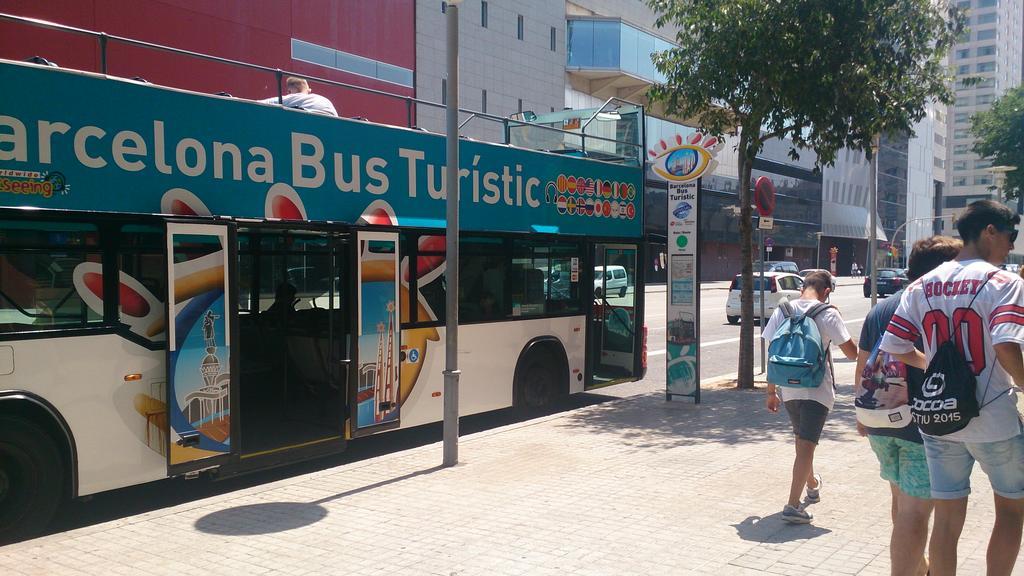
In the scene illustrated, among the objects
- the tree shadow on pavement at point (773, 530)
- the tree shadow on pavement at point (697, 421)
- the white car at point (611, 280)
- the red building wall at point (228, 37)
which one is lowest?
the tree shadow on pavement at point (697, 421)

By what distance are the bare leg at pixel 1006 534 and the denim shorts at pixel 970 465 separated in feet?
0.22

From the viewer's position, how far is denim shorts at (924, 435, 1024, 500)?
12.4ft

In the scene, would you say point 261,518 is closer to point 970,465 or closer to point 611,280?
point 970,465

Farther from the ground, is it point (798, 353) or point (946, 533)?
point (798, 353)

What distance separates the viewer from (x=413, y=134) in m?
8.55

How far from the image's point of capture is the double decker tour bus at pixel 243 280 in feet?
18.7

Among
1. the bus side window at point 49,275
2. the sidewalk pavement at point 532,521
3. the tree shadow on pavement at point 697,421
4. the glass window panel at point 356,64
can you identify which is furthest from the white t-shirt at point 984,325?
the glass window panel at point 356,64

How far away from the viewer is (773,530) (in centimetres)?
570

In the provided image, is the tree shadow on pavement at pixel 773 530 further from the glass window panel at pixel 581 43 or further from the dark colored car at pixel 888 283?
the dark colored car at pixel 888 283

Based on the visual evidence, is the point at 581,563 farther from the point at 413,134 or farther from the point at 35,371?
the point at 413,134

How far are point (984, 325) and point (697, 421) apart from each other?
20.3 ft

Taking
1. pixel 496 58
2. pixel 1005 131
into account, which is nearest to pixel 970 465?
pixel 496 58

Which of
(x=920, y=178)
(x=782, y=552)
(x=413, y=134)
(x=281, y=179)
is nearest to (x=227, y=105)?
(x=281, y=179)

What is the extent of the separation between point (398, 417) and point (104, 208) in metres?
3.45
